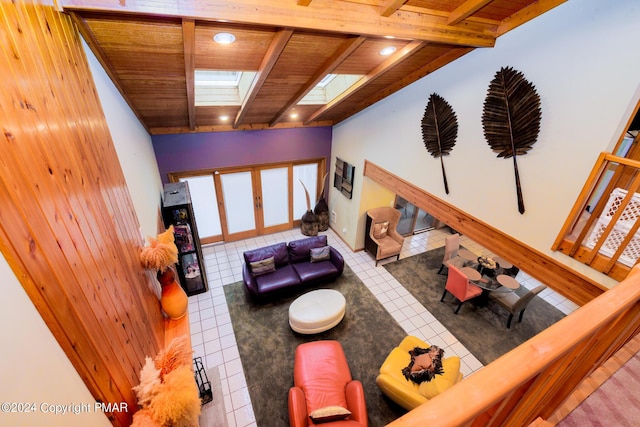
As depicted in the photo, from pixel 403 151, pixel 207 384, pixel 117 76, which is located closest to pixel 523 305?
pixel 403 151

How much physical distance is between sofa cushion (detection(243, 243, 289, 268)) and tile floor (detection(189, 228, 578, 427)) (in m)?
0.86

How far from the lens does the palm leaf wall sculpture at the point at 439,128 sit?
3.41 meters

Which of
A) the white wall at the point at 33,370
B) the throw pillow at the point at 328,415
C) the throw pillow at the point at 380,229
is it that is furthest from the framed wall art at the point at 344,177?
the white wall at the point at 33,370

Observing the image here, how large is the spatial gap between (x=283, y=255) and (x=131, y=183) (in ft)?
9.79

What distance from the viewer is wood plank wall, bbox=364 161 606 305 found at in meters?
2.50

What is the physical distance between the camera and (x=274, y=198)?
6.72 m

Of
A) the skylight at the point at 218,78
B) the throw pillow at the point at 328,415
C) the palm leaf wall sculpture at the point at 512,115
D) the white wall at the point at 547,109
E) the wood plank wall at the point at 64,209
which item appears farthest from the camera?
the skylight at the point at 218,78

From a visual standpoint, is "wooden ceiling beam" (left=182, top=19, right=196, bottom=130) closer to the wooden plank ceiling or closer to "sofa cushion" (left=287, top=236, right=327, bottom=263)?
the wooden plank ceiling

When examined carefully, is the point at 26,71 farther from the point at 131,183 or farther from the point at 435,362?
the point at 435,362

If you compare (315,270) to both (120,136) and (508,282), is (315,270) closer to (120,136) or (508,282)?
(508,282)

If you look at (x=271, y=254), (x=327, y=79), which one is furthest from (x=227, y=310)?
(x=327, y=79)

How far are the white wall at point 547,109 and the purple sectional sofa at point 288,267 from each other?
226 cm

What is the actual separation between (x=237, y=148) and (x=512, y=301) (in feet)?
19.0

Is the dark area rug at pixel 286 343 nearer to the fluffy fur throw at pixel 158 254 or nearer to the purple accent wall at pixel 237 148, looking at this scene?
the fluffy fur throw at pixel 158 254
